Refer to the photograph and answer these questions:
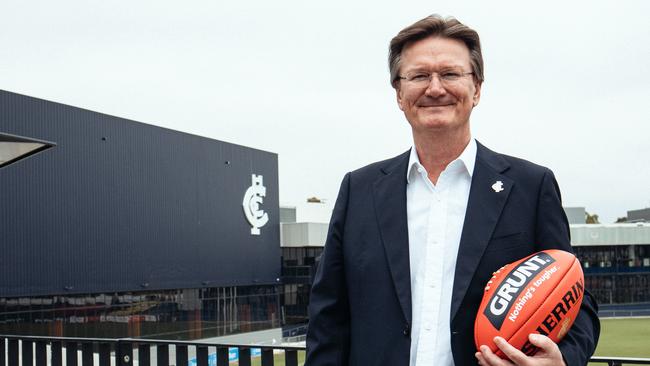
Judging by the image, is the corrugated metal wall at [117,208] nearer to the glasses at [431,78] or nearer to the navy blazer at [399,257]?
the navy blazer at [399,257]

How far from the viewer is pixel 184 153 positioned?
124 ft

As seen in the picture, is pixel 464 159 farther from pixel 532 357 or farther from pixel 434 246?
pixel 532 357

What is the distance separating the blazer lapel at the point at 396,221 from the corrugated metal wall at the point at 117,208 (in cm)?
2725

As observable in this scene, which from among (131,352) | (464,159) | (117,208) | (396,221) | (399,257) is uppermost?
(117,208)

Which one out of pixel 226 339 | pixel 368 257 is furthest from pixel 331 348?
pixel 226 339

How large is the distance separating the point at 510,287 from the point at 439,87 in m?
0.66

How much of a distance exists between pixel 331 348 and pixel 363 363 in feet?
0.50

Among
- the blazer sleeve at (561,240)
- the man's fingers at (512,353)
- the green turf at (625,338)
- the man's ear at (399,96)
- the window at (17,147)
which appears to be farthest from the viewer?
the green turf at (625,338)

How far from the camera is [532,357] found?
6.98ft

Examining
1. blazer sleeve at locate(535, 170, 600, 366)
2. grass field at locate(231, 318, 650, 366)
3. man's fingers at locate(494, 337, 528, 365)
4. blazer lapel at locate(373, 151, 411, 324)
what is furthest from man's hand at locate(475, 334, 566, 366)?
grass field at locate(231, 318, 650, 366)

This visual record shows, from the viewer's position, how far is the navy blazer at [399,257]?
2316 millimetres

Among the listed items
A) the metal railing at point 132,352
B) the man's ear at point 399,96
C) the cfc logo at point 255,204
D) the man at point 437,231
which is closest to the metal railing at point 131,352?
the metal railing at point 132,352

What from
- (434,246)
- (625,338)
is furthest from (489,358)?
(625,338)

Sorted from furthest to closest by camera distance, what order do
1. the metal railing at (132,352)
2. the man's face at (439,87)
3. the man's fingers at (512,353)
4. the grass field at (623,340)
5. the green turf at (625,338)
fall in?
the green turf at (625,338)
the grass field at (623,340)
the metal railing at (132,352)
the man's face at (439,87)
the man's fingers at (512,353)
